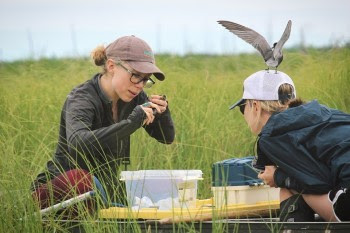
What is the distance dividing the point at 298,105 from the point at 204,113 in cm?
258

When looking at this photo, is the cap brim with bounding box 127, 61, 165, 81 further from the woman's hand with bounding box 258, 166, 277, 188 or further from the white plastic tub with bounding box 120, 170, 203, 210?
the woman's hand with bounding box 258, 166, 277, 188

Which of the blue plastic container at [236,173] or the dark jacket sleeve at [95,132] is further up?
the dark jacket sleeve at [95,132]

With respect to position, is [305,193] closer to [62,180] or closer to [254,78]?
[254,78]

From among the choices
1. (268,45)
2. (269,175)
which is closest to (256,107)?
(268,45)

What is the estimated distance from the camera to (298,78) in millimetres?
8359

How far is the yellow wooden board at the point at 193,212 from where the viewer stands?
424 centimetres

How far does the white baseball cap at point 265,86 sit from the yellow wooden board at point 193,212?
53cm

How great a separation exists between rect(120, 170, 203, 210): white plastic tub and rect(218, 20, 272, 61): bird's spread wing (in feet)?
2.32

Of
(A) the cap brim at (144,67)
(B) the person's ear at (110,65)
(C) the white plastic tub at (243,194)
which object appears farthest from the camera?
(B) the person's ear at (110,65)

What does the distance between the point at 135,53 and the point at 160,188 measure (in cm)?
89

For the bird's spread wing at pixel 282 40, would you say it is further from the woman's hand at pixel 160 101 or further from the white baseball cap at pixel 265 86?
the woman's hand at pixel 160 101

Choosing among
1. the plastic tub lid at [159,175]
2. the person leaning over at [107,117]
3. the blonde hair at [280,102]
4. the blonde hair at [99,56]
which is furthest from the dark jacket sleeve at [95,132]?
the blonde hair at [280,102]

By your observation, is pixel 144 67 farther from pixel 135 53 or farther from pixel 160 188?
pixel 160 188

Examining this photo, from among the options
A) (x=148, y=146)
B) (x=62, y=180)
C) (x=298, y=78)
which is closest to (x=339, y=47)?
(x=298, y=78)
